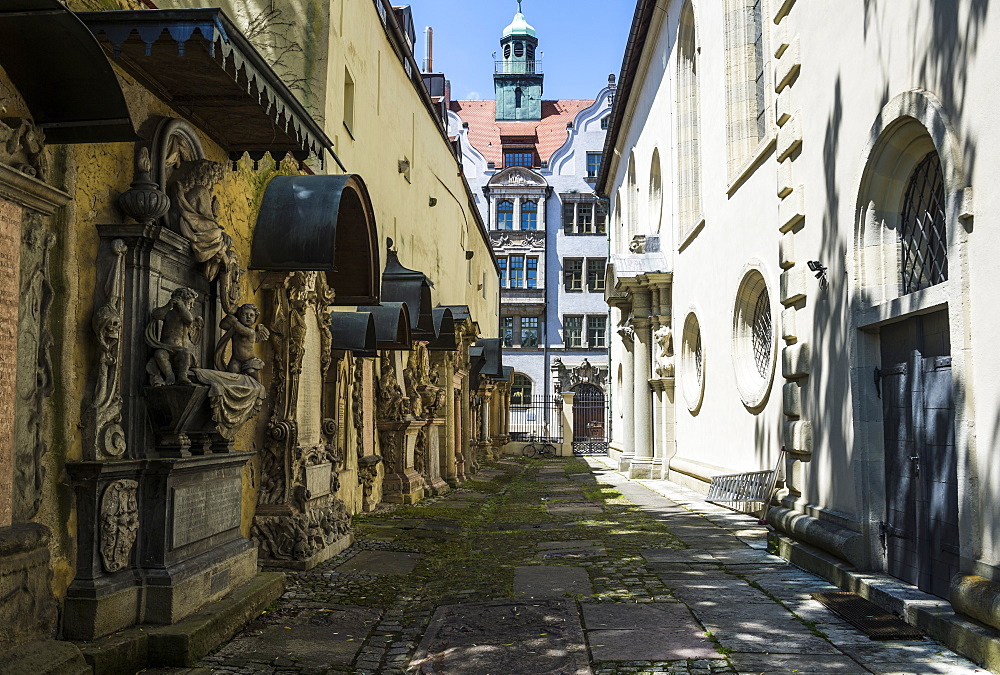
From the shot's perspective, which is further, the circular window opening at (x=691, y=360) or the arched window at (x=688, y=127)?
the arched window at (x=688, y=127)

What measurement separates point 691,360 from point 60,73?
1716cm

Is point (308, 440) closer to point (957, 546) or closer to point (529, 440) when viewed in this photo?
point (957, 546)

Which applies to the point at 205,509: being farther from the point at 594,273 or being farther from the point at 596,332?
the point at 594,273

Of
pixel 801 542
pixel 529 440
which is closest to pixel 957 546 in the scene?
pixel 801 542

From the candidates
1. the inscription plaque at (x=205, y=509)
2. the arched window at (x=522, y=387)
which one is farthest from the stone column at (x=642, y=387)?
the arched window at (x=522, y=387)

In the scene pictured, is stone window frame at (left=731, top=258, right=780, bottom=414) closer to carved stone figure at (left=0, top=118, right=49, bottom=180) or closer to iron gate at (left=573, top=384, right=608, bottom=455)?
carved stone figure at (left=0, top=118, right=49, bottom=180)

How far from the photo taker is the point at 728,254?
50.1ft

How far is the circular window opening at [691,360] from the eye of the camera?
1920 centimetres

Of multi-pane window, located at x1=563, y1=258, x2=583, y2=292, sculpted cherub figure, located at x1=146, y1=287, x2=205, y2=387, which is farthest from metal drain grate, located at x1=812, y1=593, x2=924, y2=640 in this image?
multi-pane window, located at x1=563, y1=258, x2=583, y2=292

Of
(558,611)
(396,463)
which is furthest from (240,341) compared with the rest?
(396,463)

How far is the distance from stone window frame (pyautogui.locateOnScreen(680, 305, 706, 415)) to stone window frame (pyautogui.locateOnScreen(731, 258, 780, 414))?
363 cm

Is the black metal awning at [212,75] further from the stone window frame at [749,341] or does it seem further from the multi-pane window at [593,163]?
the multi-pane window at [593,163]

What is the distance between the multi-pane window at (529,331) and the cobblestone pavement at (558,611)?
39.3 m

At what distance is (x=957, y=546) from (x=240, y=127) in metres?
5.84
